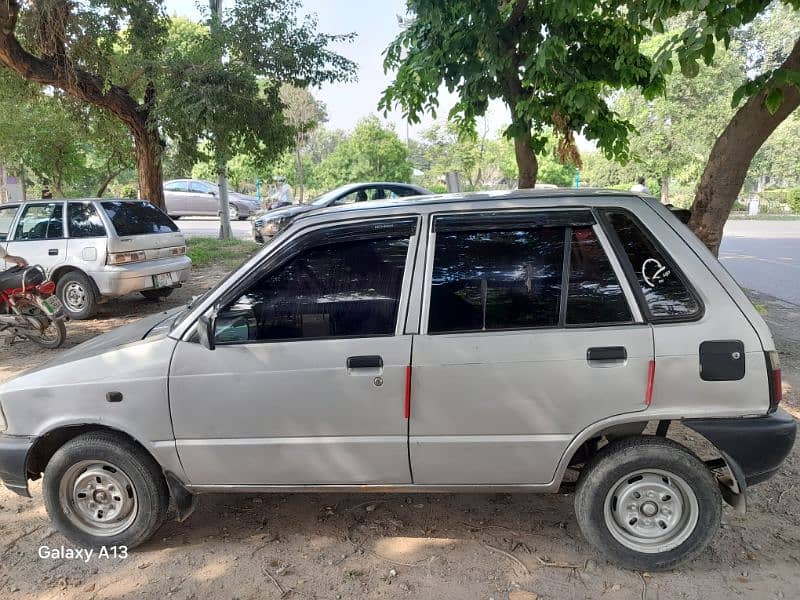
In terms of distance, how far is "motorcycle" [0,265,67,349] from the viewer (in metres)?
6.82

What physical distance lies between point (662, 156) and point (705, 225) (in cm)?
3414

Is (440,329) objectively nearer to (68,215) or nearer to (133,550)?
(133,550)

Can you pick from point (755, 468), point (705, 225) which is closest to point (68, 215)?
point (705, 225)

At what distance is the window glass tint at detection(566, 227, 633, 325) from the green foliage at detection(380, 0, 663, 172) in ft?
11.6

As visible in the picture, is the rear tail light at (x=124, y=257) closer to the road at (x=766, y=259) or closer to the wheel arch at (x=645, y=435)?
the wheel arch at (x=645, y=435)

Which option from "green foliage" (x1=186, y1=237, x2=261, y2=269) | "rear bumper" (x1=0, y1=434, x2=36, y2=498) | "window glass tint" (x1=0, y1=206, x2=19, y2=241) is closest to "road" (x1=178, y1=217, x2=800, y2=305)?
"green foliage" (x1=186, y1=237, x2=261, y2=269)

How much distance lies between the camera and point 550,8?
595 cm

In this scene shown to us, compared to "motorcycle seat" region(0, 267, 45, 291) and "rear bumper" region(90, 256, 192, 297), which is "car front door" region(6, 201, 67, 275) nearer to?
"rear bumper" region(90, 256, 192, 297)

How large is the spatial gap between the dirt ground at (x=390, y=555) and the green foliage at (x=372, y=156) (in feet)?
93.7

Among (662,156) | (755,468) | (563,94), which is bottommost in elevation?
(755,468)

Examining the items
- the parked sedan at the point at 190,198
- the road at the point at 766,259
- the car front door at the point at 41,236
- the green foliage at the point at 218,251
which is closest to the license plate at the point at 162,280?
the car front door at the point at 41,236

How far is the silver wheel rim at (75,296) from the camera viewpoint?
8.03m

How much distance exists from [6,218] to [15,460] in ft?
21.9

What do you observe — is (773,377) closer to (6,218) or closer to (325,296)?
(325,296)
